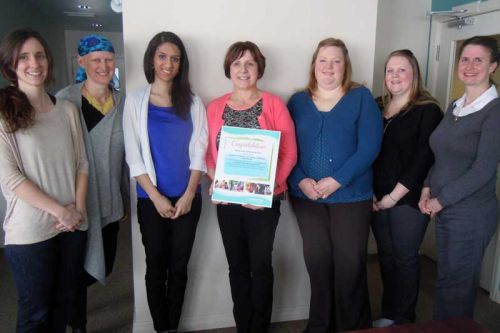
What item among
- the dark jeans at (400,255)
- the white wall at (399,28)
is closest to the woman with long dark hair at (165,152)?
the dark jeans at (400,255)

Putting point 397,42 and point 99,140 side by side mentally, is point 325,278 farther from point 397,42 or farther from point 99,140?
point 397,42

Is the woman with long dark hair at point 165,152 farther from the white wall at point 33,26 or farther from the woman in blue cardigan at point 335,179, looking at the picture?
the white wall at point 33,26

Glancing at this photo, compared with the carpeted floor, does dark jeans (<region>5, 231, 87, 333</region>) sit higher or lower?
higher

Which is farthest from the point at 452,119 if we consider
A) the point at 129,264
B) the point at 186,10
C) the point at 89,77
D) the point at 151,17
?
the point at 129,264

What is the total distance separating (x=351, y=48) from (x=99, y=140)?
5.02 feet

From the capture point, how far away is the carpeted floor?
241cm

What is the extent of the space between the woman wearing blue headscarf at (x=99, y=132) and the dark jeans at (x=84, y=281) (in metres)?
0.13

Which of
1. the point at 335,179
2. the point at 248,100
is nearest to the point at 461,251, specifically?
the point at 335,179

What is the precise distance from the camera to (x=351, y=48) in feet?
7.45

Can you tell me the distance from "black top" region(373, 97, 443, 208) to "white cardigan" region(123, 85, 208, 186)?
98cm

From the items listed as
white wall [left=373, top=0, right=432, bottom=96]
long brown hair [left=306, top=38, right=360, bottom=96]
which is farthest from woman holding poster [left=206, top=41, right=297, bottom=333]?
white wall [left=373, top=0, right=432, bottom=96]

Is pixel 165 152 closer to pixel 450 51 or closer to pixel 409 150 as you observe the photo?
pixel 409 150

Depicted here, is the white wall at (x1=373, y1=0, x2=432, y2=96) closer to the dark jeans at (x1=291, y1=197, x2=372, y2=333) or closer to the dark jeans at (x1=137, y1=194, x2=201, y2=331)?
the dark jeans at (x1=291, y1=197, x2=372, y2=333)

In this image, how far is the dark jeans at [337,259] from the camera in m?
1.92
